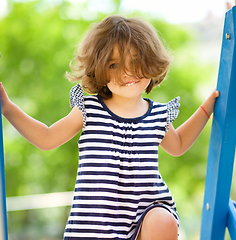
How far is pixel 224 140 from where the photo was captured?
0.77 metres

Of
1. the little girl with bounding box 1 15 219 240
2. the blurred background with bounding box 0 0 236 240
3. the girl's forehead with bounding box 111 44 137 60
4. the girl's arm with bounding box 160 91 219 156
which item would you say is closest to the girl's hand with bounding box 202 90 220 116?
the girl's arm with bounding box 160 91 219 156

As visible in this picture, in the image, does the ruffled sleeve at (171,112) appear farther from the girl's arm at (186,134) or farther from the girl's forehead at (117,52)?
the girl's forehead at (117,52)

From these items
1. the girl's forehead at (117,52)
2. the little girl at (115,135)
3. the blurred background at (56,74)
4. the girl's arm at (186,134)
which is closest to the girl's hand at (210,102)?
the girl's arm at (186,134)

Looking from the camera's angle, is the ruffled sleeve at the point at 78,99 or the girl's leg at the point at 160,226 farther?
the ruffled sleeve at the point at 78,99

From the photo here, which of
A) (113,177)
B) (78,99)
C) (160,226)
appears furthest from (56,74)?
(160,226)

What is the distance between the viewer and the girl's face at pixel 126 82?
722mm

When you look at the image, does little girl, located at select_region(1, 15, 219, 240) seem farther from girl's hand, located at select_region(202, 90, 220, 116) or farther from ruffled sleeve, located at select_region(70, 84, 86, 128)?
girl's hand, located at select_region(202, 90, 220, 116)

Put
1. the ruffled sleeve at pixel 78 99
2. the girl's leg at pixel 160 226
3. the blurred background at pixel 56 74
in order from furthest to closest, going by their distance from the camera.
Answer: the blurred background at pixel 56 74
the ruffled sleeve at pixel 78 99
the girl's leg at pixel 160 226

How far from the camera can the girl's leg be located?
0.66 metres

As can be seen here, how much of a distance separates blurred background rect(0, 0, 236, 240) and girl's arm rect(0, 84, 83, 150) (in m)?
2.49

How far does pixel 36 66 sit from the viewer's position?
11.0 feet

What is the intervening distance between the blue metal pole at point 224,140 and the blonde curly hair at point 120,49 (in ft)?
0.50

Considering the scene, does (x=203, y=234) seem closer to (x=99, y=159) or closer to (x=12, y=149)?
(x=99, y=159)

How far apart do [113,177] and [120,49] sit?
0.30 meters
